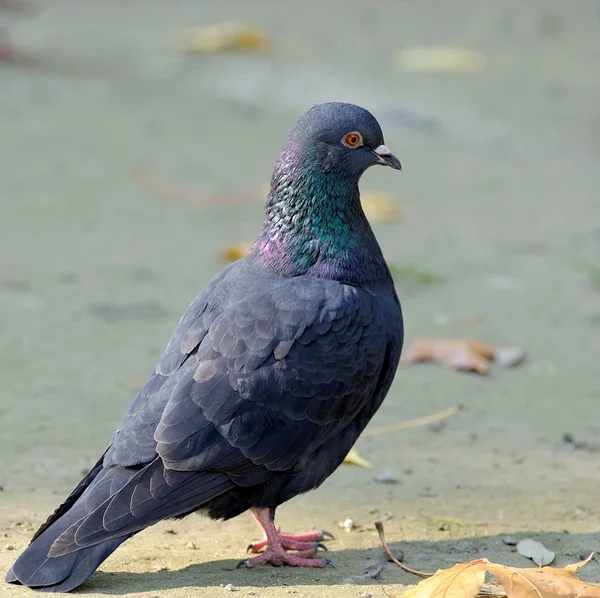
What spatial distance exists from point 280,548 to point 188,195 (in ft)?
16.4

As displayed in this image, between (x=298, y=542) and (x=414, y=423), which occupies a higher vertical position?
(x=298, y=542)

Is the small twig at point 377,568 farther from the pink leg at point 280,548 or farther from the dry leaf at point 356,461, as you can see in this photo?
the dry leaf at point 356,461

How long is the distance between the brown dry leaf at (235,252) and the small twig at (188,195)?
4.41ft

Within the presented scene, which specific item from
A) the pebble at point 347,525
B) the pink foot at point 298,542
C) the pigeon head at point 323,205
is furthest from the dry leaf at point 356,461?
the pigeon head at point 323,205

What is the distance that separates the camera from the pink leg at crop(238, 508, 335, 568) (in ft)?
13.7

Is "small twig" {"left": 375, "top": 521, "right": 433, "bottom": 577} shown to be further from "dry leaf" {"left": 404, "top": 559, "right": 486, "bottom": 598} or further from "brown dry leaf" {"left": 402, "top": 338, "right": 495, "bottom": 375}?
"brown dry leaf" {"left": 402, "top": 338, "right": 495, "bottom": 375}

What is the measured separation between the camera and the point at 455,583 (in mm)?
3518

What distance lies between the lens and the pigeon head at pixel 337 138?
4.36 meters

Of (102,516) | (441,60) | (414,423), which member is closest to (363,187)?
(414,423)

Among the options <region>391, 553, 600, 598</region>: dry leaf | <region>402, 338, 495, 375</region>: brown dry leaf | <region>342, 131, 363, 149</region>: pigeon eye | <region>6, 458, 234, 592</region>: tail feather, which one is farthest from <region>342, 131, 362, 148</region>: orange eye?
<region>402, 338, 495, 375</region>: brown dry leaf

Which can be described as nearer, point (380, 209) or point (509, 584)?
point (509, 584)

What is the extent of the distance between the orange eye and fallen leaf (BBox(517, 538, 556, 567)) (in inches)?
65.3

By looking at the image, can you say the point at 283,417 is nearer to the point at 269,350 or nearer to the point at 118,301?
the point at 269,350

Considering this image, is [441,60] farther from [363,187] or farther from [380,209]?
[380,209]
